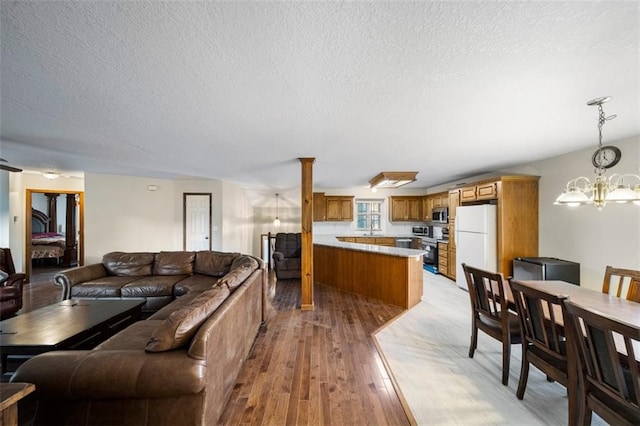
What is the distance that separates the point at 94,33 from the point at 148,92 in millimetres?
610

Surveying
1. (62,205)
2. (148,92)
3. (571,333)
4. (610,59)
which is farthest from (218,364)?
(62,205)

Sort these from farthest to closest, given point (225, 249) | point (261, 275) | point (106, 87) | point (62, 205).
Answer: point (62, 205)
point (225, 249)
point (261, 275)
point (106, 87)

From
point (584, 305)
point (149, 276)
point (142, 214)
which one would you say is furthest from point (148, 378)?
point (142, 214)

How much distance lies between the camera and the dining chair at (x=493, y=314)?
83.2 inches

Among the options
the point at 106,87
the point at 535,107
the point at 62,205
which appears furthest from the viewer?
the point at 62,205

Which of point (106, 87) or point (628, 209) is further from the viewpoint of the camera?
point (628, 209)

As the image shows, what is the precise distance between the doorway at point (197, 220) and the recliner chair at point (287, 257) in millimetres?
1843

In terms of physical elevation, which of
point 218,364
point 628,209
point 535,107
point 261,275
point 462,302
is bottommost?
point 462,302

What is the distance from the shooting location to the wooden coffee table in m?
1.98

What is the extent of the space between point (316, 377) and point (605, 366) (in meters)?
1.90

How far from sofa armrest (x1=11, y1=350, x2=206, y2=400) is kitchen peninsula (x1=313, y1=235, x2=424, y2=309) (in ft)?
10.7

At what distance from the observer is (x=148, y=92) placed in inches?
73.8

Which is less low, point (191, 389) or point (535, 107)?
point (535, 107)

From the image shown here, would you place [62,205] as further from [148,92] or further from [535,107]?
[535,107]
